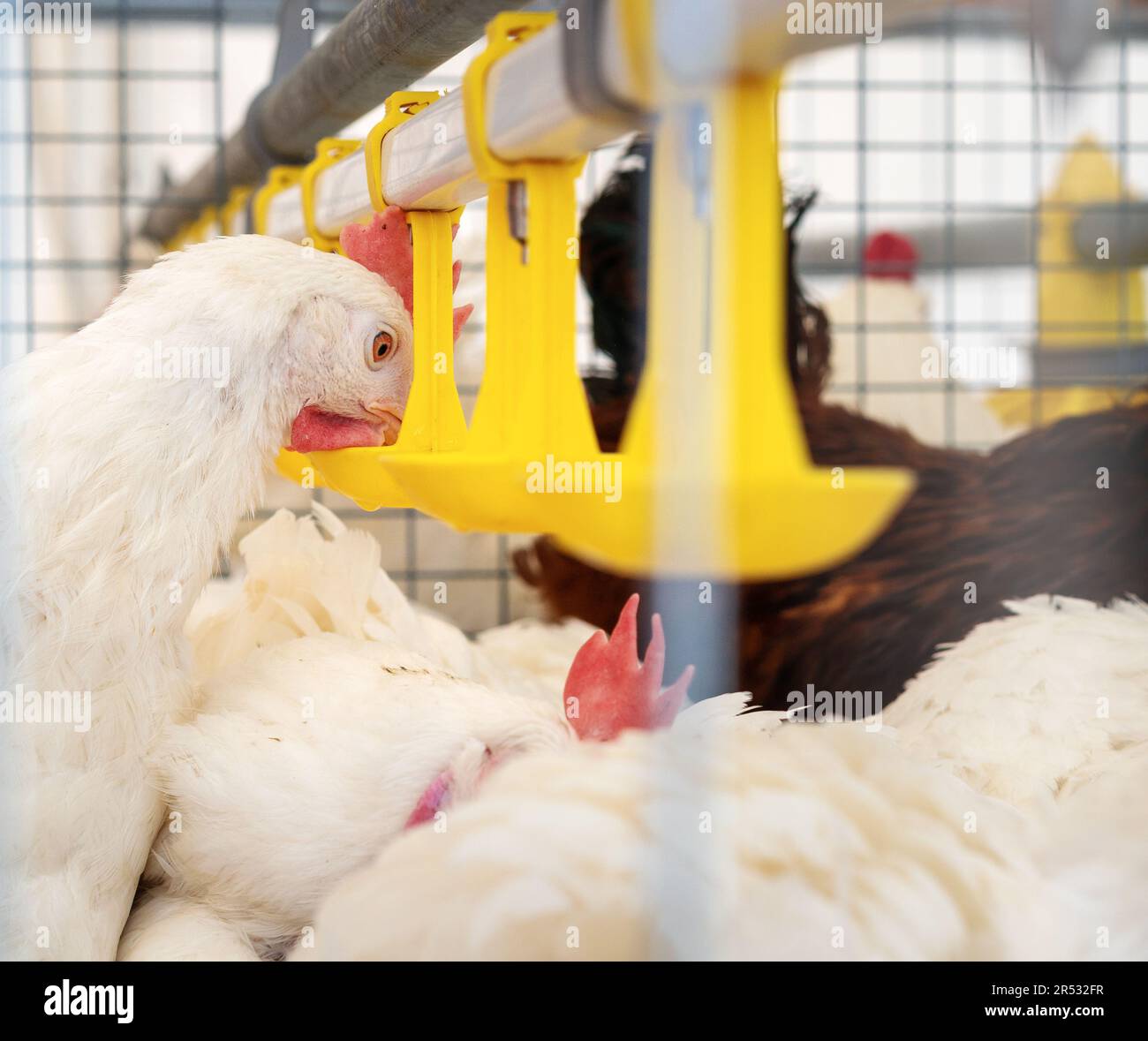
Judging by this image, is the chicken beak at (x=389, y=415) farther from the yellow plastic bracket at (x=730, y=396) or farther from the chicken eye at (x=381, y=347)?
the yellow plastic bracket at (x=730, y=396)

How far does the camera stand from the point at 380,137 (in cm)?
80

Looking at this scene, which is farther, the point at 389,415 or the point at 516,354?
the point at 389,415

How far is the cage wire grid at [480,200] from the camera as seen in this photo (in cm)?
147

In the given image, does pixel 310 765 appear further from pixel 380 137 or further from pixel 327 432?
pixel 380 137

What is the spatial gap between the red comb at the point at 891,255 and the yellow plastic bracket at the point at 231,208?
1.34 metres

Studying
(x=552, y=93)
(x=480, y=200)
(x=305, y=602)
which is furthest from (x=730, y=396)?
(x=480, y=200)

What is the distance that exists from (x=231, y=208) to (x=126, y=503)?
850 mm

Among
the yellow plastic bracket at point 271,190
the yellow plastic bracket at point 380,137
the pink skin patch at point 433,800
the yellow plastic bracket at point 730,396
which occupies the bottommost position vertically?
the pink skin patch at point 433,800

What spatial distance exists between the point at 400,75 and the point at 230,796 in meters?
0.59

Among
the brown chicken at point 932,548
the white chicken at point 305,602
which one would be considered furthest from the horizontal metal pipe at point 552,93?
the brown chicken at point 932,548

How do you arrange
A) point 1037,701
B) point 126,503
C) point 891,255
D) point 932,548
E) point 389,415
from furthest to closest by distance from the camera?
point 891,255
point 932,548
point 1037,701
point 389,415
point 126,503

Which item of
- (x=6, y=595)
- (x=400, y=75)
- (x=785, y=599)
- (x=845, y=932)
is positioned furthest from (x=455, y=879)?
(x=785, y=599)
